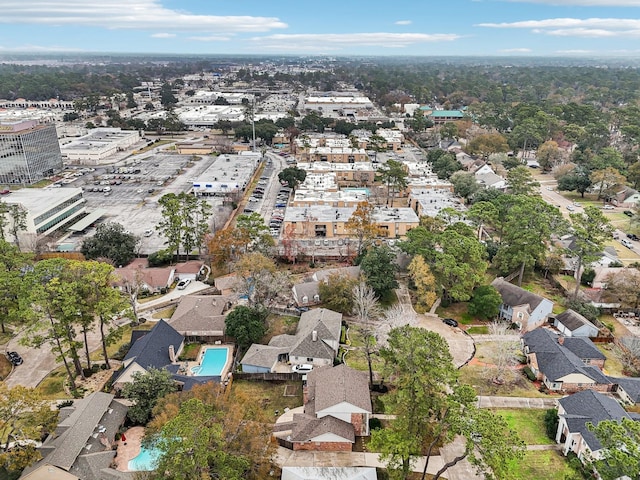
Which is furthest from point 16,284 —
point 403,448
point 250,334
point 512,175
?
point 512,175

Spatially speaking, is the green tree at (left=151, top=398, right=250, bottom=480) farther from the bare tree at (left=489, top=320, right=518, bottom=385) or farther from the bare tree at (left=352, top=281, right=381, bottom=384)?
the bare tree at (left=489, top=320, right=518, bottom=385)

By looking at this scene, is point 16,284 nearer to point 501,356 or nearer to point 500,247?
point 501,356

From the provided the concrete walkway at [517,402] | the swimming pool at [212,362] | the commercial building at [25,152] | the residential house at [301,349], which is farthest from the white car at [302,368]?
the commercial building at [25,152]

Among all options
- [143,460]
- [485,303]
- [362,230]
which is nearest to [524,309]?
[485,303]

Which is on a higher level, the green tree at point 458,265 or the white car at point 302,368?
the green tree at point 458,265

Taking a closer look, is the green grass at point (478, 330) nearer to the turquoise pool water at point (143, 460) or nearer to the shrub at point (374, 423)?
the shrub at point (374, 423)

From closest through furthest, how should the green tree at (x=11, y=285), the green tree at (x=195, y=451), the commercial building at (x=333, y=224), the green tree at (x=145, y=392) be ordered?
the green tree at (x=195, y=451) < the green tree at (x=145, y=392) < the green tree at (x=11, y=285) < the commercial building at (x=333, y=224)
